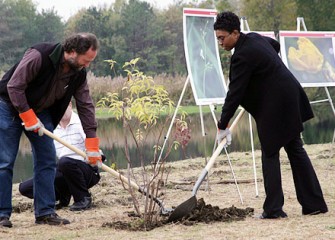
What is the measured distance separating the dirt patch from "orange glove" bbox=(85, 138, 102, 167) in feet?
1.80

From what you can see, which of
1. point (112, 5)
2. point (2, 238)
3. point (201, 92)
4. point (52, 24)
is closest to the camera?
point (2, 238)

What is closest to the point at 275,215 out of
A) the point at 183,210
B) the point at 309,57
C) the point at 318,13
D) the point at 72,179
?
the point at 183,210

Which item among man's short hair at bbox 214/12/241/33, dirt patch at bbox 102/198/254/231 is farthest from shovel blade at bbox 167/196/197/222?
man's short hair at bbox 214/12/241/33

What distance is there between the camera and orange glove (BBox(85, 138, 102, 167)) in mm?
6723

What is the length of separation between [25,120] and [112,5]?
5493cm

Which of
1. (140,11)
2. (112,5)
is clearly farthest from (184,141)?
(112,5)

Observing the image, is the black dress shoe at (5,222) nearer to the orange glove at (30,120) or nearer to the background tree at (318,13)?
the orange glove at (30,120)

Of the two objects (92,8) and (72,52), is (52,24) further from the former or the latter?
(72,52)

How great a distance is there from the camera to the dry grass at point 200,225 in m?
5.92

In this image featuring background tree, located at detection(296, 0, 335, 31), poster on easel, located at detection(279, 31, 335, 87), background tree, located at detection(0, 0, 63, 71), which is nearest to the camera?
poster on easel, located at detection(279, 31, 335, 87)

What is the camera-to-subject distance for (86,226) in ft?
21.7

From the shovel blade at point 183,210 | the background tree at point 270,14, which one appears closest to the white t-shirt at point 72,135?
the shovel blade at point 183,210

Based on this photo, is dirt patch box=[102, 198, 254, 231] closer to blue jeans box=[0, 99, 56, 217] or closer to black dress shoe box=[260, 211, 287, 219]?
black dress shoe box=[260, 211, 287, 219]

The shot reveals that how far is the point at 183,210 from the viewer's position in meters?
6.57
